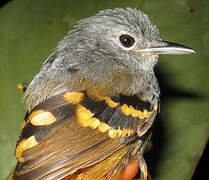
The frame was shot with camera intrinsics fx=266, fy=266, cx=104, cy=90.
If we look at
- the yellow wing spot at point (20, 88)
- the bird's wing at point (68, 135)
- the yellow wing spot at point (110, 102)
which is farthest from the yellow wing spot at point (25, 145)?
the yellow wing spot at point (20, 88)

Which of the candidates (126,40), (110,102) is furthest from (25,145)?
(126,40)

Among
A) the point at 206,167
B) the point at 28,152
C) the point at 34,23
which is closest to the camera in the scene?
the point at 28,152

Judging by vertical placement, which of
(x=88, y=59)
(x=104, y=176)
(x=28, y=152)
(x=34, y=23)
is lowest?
(x=104, y=176)

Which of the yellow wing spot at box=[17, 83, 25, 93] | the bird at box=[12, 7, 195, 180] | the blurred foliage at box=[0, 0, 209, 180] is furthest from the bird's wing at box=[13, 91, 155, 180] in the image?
the blurred foliage at box=[0, 0, 209, 180]

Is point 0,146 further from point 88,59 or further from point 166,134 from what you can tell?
point 166,134

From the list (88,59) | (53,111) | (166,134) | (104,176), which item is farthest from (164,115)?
(53,111)

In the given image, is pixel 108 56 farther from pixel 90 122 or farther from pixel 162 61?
pixel 162 61

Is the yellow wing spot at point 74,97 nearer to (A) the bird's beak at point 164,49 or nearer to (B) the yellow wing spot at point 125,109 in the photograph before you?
(B) the yellow wing spot at point 125,109
